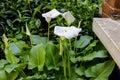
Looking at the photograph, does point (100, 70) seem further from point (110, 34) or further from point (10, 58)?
point (10, 58)

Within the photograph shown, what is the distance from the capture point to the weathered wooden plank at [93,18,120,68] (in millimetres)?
1665

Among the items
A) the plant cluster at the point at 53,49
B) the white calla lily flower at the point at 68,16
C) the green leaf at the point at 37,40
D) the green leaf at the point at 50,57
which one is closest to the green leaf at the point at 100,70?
the plant cluster at the point at 53,49

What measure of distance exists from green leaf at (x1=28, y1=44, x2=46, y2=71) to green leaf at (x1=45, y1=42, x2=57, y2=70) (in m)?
0.06

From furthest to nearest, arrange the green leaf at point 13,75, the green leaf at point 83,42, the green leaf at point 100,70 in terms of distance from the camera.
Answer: the green leaf at point 83,42 → the green leaf at point 13,75 → the green leaf at point 100,70

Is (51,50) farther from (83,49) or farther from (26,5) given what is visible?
(26,5)

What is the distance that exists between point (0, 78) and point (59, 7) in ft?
3.29

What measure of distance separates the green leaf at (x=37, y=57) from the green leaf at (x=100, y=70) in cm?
31

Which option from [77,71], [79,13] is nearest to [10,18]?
[79,13]

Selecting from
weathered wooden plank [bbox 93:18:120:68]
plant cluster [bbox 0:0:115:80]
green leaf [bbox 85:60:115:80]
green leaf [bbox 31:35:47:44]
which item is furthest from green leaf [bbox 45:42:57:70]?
weathered wooden plank [bbox 93:18:120:68]

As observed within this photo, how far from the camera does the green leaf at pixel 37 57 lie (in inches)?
71.4

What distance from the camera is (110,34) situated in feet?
6.00

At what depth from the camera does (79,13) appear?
2434mm

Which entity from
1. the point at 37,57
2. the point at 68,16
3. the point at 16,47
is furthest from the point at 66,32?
the point at 16,47

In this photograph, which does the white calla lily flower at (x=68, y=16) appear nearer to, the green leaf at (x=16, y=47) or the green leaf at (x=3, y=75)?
the green leaf at (x=16, y=47)
